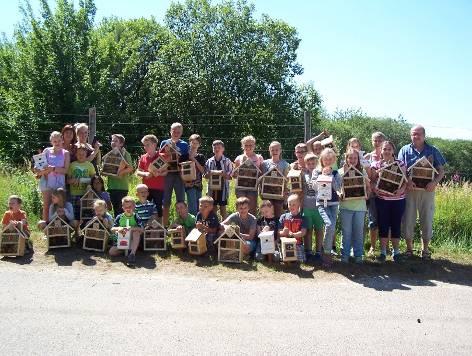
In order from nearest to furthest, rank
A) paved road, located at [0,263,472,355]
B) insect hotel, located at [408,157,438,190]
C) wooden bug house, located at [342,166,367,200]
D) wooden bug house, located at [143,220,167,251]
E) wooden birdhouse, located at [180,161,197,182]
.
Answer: paved road, located at [0,263,472,355], wooden bug house, located at [342,166,367,200], insect hotel, located at [408,157,438,190], wooden bug house, located at [143,220,167,251], wooden birdhouse, located at [180,161,197,182]

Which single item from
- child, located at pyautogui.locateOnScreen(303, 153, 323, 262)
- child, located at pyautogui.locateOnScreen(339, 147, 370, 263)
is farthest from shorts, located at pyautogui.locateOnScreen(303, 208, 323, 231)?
child, located at pyautogui.locateOnScreen(339, 147, 370, 263)

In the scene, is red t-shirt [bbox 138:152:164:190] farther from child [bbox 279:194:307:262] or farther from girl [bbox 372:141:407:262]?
girl [bbox 372:141:407:262]

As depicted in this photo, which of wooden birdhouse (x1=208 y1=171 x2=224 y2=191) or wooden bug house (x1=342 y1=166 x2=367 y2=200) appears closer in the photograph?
wooden bug house (x1=342 y1=166 x2=367 y2=200)

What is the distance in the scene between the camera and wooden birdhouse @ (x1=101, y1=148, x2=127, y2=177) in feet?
27.9

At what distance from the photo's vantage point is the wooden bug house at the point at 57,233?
316 inches

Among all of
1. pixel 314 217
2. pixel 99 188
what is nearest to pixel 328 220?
pixel 314 217

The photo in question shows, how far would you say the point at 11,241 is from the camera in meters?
7.77

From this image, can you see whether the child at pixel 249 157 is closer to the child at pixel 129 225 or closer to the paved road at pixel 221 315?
the child at pixel 129 225

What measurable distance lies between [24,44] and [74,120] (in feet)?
19.6

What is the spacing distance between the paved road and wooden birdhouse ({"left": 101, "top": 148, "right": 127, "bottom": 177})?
2.10 m

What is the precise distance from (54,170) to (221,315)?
4517mm

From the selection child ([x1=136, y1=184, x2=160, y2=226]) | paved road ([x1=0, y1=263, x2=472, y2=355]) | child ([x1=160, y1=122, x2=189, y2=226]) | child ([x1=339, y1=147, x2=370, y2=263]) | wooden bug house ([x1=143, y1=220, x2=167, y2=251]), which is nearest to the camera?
paved road ([x1=0, y1=263, x2=472, y2=355])

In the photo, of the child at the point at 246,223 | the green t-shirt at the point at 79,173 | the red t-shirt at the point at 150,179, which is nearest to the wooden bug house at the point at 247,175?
the child at the point at 246,223

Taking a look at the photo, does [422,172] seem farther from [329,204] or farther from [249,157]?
[249,157]
